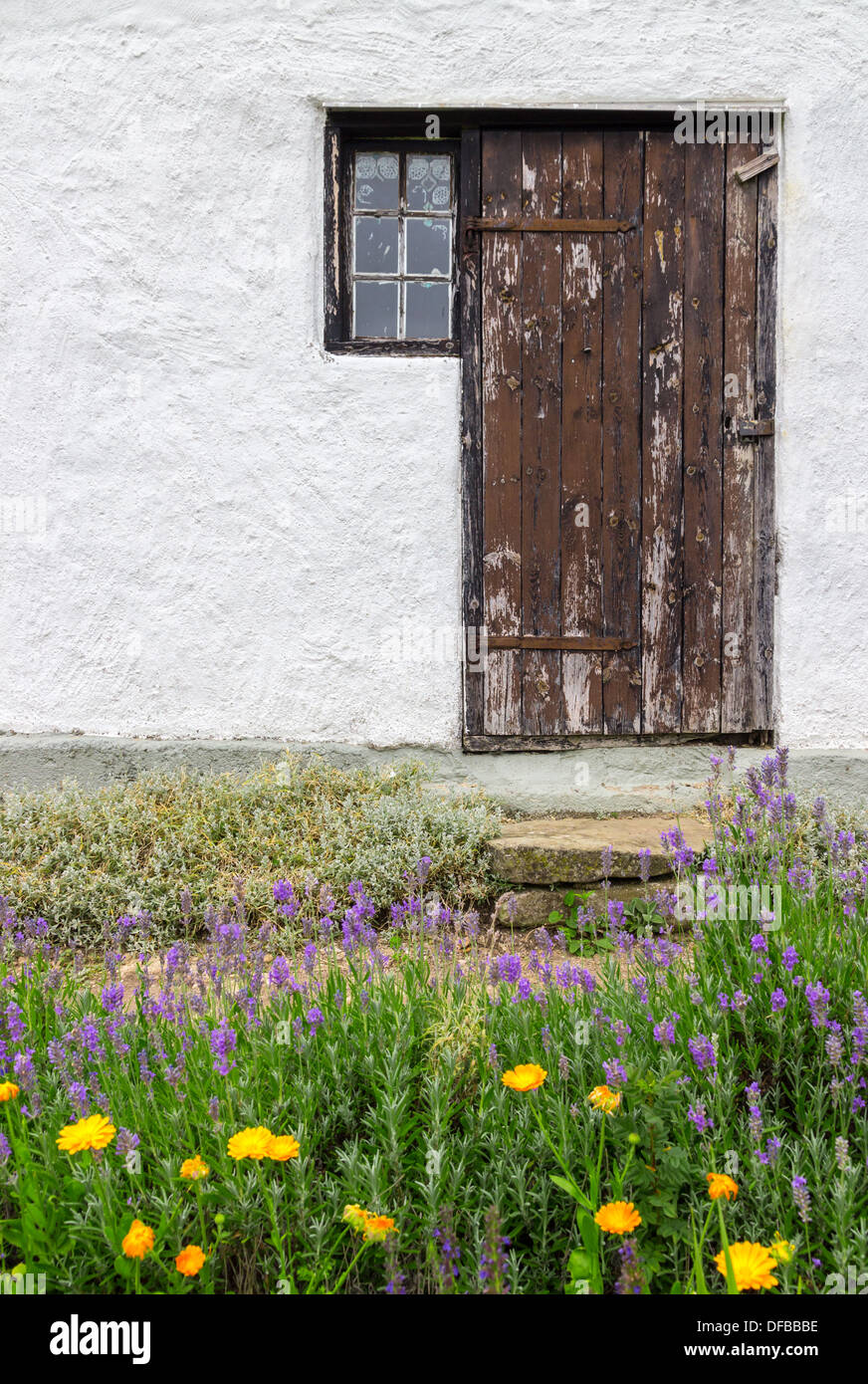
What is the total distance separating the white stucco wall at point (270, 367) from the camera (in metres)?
4.37

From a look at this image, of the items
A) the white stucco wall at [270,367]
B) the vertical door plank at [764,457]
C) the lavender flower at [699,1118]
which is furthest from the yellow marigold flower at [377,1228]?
the vertical door plank at [764,457]

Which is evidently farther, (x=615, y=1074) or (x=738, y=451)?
(x=738, y=451)

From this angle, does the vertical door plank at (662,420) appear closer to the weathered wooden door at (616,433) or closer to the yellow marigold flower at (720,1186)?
the weathered wooden door at (616,433)

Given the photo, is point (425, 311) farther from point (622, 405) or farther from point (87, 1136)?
point (87, 1136)

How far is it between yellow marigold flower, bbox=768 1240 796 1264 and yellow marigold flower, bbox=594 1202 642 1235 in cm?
17

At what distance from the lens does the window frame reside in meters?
4.47

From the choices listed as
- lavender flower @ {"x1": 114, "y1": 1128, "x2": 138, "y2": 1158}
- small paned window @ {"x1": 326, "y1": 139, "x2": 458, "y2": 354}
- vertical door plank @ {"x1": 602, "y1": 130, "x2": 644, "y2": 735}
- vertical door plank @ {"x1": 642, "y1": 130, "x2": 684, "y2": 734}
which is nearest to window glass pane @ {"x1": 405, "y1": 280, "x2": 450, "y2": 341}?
small paned window @ {"x1": 326, "y1": 139, "x2": 458, "y2": 354}

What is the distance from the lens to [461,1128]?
179 centimetres

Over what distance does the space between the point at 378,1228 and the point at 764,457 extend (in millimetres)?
3976

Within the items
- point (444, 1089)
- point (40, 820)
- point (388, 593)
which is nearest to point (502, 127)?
point (388, 593)

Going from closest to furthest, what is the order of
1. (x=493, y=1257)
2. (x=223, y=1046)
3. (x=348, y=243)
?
(x=493, y=1257) → (x=223, y=1046) → (x=348, y=243)

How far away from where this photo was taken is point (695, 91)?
436 cm

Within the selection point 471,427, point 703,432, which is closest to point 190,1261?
point 471,427
